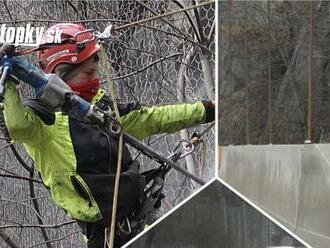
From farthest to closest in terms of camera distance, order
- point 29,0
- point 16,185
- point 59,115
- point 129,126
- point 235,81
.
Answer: point 16,185
point 29,0
point 129,126
point 59,115
point 235,81

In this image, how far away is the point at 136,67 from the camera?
3469mm

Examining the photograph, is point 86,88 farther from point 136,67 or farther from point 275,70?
point 136,67

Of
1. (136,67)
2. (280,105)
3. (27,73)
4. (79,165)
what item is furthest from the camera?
(136,67)

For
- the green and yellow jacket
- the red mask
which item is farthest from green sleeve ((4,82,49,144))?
the red mask

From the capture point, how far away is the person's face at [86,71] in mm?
2295

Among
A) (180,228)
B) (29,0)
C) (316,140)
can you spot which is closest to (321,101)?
(316,140)

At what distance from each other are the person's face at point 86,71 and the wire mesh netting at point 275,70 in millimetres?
577

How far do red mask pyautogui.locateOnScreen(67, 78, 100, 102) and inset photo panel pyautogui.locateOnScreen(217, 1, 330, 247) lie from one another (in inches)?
24.3

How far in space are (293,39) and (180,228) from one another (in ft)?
1.67

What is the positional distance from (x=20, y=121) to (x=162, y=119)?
0.52 m

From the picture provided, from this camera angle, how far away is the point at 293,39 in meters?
1.84

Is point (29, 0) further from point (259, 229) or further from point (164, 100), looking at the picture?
point (259, 229)

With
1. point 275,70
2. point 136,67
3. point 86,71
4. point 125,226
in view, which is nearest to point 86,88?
point 86,71

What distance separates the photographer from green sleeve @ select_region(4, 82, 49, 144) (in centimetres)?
204
